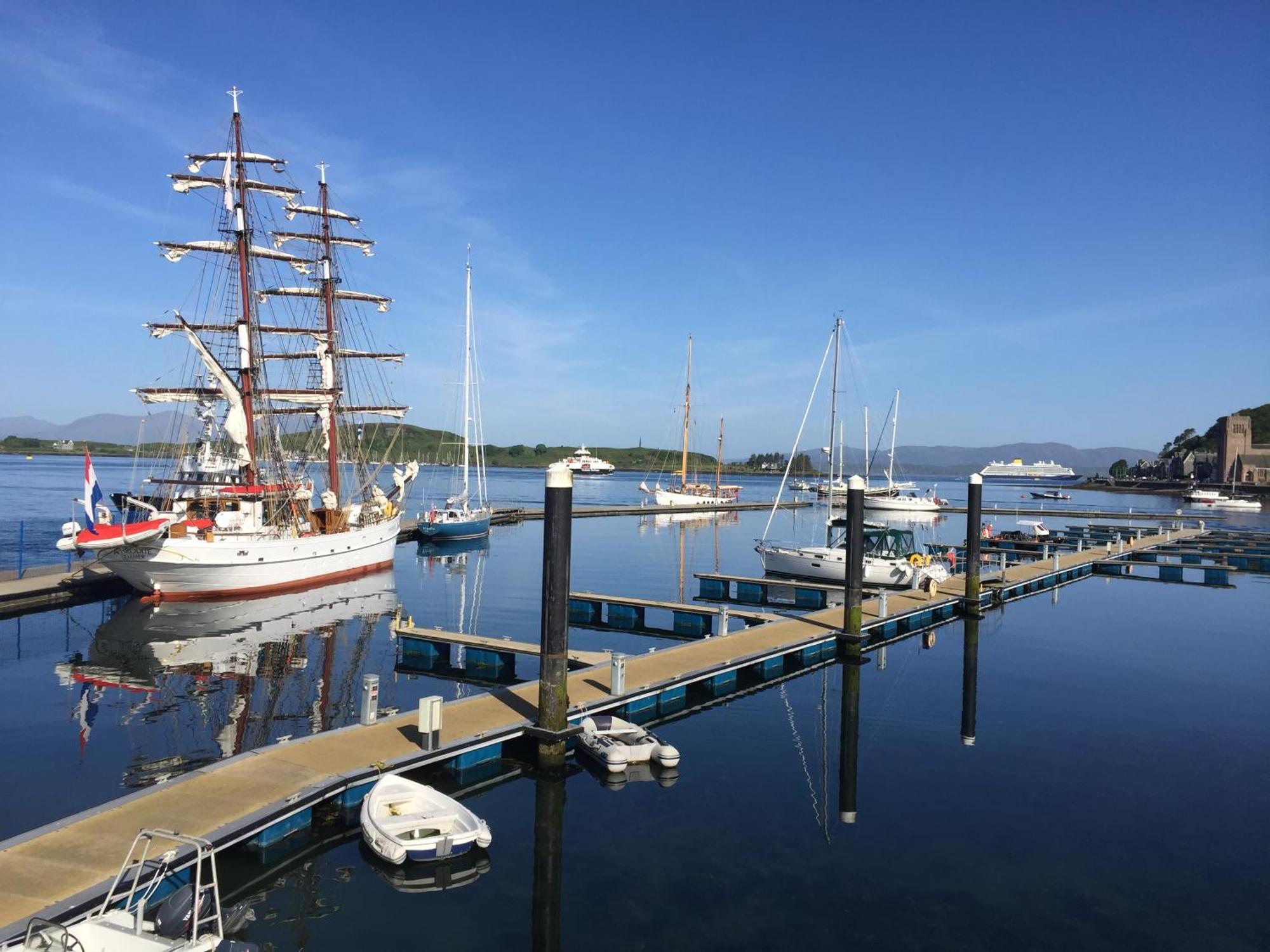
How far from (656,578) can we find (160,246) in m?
33.2

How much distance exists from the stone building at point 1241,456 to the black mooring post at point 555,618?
21456cm

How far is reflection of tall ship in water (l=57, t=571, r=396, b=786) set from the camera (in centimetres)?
1908

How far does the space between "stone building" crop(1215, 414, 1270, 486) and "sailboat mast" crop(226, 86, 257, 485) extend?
207119 millimetres

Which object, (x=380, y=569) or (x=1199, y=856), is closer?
(x=1199, y=856)

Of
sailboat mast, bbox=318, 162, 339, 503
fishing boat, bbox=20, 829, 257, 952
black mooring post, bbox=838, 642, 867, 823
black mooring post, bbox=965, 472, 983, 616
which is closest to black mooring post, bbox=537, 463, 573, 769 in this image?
black mooring post, bbox=838, 642, 867, 823

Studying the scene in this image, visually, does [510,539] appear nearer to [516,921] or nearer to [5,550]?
[5,550]

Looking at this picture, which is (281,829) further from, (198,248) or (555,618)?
(198,248)

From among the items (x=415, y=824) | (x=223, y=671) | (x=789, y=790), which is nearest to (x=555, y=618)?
(x=415, y=824)

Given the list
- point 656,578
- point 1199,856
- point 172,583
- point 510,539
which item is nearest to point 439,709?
point 1199,856

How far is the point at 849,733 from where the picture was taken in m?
20.7

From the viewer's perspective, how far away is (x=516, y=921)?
11562 mm

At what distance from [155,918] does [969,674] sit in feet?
77.5

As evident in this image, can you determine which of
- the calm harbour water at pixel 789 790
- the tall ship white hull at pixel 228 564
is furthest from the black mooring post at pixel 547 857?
the tall ship white hull at pixel 228 564

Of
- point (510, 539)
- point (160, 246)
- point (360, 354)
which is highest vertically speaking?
point (160, 246)
